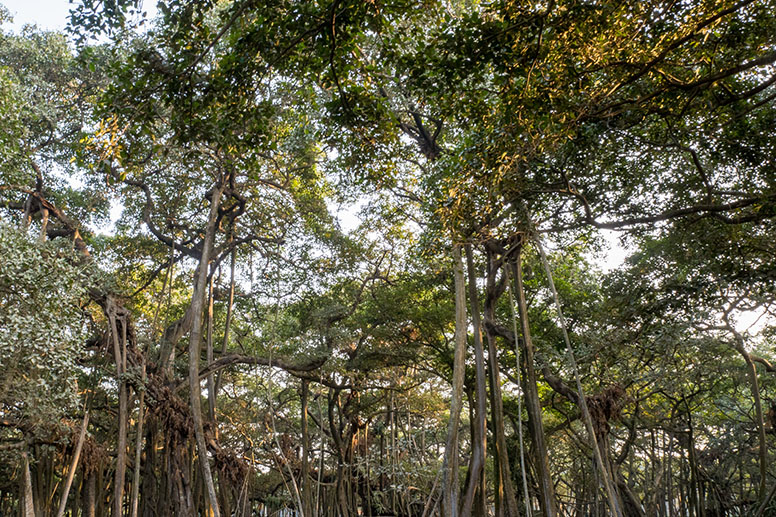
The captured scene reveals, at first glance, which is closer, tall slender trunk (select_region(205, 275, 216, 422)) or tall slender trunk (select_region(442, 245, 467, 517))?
tall slender trunk (select_region(442, 245, 467, 517))

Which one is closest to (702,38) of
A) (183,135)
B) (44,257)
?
(183,135)

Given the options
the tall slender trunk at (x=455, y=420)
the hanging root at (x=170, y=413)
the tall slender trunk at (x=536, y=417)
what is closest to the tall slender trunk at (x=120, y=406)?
the hanging root at (x=170, y=413)

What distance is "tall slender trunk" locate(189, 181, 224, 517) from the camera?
6410 mm

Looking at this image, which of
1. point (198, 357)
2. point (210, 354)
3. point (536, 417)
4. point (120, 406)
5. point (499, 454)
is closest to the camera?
point (536, 417)

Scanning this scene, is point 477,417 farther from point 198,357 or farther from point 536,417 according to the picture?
point 198,357

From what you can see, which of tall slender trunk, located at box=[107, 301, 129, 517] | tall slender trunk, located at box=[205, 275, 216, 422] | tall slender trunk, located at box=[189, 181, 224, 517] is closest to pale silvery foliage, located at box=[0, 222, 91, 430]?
tall slender trunk, located at box=[107, 301, 129, 517]

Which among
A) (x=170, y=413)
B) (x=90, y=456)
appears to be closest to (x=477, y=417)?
(x=170, y=413)

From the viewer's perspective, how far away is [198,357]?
7059mm

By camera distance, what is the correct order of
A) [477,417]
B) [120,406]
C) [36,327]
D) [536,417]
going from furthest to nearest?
1. [120,406]
2. [477,417]
3. [536,417]
4. [36,327]

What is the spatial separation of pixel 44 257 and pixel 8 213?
3007 mm

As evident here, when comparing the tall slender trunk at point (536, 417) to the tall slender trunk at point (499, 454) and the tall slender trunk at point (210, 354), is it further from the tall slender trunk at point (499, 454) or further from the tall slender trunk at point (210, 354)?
the tall slender trunk at point (210, 354)

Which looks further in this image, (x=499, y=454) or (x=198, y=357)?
(x=198, y=357)

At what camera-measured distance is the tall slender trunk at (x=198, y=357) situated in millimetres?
6410

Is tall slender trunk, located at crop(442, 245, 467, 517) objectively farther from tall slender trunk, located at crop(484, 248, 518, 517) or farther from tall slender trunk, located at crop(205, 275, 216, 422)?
tall slender trunk, located at crop(205, 275, 216, 422)
